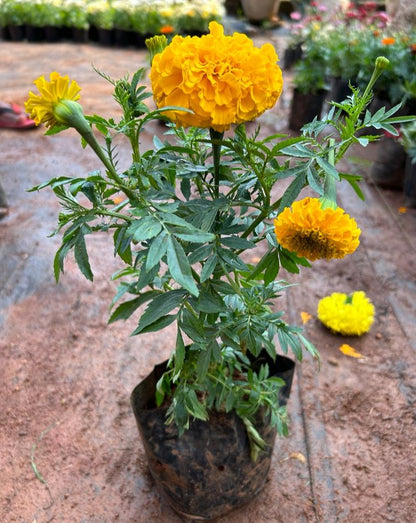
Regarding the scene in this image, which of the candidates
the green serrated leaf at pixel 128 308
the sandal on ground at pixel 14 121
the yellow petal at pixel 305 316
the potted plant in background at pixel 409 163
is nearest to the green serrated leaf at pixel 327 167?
the green serrated leaf at pixel 128 308

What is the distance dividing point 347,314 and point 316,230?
158cm

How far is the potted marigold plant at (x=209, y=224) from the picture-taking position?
824mm

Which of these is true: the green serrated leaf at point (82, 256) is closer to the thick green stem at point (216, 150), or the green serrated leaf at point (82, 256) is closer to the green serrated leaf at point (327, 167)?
the thick green stem at point (216, 150)

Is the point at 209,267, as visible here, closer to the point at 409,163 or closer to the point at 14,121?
the point at 409,163

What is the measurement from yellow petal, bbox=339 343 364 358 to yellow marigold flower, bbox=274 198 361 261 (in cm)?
151

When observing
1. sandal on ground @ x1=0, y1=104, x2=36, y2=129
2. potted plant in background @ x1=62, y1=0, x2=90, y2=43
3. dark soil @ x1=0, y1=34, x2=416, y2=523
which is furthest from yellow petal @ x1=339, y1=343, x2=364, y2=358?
potted plant in background @ x1=62, y1=0, x2=90, y2=43

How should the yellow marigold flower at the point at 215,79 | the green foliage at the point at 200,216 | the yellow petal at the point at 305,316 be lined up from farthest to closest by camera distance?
1. the yellow petal at the point at 305,316
2. the green foliage at the point at 200,216
3. the yellow marigold flower at the point at 215,79

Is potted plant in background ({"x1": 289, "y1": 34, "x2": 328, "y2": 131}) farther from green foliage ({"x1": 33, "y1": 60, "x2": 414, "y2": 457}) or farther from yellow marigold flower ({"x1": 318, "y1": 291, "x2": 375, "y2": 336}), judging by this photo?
green foliage ({"x1": 33, "y1": 60, "x2": 414, "y2": 457})

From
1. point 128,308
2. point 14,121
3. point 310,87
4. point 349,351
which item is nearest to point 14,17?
point 14,121

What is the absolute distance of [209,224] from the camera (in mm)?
969

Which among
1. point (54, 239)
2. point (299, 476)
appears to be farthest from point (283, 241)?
point (54, 239)

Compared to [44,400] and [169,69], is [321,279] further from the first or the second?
[169,69]

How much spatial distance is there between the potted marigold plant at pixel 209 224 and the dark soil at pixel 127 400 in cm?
26

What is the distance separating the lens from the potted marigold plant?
2.70 feet
